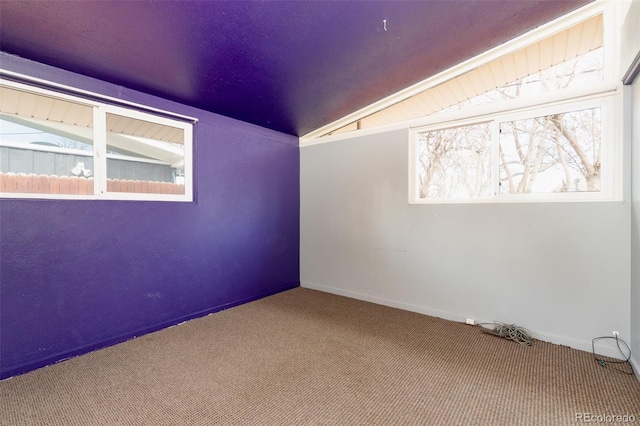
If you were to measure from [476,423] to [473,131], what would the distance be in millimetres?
2561

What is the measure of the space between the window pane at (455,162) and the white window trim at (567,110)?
0.09 m

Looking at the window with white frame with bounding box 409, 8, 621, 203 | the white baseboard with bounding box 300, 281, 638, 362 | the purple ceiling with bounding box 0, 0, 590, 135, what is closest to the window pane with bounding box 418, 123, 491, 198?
the window with white frame with bounding box 409, 8, 621, 203

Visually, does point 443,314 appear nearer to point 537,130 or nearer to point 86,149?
point 537,130

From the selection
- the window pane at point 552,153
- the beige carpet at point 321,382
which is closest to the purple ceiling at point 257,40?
the window pane at point 552,153

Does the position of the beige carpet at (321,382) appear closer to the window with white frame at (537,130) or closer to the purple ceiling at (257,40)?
the window with white frame at (537,130)

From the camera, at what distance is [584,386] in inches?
70.0

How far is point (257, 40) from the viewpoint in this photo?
6.61 feet

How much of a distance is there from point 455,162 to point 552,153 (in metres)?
0.81

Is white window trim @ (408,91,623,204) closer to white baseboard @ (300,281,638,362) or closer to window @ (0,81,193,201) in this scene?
white baseboard @ (300,281,638,362)

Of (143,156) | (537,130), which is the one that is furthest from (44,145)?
(537,130)

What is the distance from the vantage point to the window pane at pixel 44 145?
1.98 m

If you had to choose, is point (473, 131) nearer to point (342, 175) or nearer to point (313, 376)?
point (342, 175)

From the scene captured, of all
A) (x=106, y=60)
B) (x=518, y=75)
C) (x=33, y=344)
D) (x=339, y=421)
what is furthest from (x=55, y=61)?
(x=518, y=75)

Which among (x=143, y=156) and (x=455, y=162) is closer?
(x=143, y=156)
